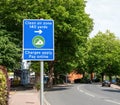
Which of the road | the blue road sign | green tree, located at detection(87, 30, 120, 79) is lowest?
the road

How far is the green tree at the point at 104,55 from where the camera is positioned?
368ft

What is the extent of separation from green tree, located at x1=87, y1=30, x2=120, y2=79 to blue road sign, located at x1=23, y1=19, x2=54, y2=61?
330ft

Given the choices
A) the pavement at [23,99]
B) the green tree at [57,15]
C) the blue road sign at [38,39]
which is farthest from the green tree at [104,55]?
the blue road sign at [38,39]

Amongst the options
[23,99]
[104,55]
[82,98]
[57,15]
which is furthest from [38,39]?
[104,55]

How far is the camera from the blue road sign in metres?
9.50

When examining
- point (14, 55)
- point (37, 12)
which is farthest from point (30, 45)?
point (37, 12)

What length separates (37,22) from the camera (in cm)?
950

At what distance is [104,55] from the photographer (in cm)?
11338

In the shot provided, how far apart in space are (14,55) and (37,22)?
79.4ft

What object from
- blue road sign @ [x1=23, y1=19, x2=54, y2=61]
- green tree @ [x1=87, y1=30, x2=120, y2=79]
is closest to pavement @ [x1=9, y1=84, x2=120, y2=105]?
blue road sign @ [x1=23, y1=19, x2=54, y2=61]

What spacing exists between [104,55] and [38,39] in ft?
343

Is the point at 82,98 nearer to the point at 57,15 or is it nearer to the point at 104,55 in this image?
the point at 57,15

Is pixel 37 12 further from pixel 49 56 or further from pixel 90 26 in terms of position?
pixel 49 56

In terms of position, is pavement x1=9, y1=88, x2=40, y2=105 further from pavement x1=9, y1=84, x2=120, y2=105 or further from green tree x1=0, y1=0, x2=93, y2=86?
green tree x1=0, y1=0, x2=93, y2=86
